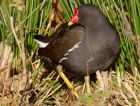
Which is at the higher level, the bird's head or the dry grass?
the bird's head

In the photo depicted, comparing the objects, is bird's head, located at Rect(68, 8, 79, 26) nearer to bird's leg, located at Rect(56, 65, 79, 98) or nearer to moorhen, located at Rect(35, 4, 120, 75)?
moorhen, located at Rect(35, 4, 120, 75)

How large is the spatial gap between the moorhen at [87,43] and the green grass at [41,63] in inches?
4.8

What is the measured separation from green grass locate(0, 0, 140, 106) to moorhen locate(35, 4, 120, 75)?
12 centimetres

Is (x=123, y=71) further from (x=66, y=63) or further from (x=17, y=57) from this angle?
(x=17, y=57)

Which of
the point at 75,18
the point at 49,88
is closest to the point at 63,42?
the point at 75,18

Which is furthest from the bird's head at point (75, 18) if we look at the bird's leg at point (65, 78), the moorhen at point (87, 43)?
the bird's leg at point (65, 78)

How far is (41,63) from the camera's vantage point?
431 cm

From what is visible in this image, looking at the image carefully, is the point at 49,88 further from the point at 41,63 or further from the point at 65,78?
the point at 41,63

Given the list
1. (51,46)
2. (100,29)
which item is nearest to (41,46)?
(51,46)

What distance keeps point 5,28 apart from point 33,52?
39 cm

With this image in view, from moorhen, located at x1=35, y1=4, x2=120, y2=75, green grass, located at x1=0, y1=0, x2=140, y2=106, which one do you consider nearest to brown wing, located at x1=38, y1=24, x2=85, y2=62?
moorhen, located at x1=35, y1=4, x2=120, y2=75

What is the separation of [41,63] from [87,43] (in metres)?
0.67

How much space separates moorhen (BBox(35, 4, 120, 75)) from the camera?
12.4 feet

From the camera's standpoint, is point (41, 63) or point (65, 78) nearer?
point (65, 78)
